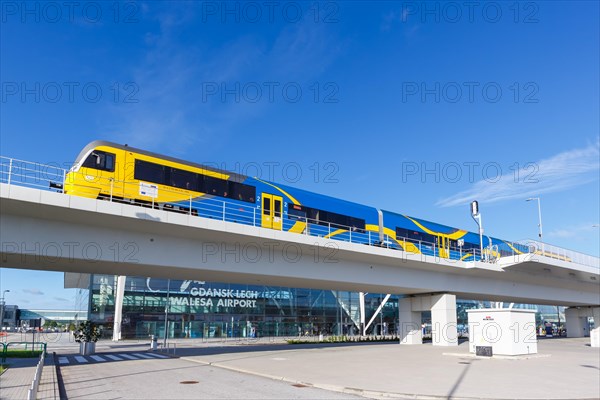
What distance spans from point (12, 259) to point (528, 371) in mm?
20901

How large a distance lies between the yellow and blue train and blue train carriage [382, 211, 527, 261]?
9cm

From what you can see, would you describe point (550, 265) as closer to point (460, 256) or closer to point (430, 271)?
point (460, 256)

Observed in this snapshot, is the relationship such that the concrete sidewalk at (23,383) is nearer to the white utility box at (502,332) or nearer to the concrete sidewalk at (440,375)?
the concrete sidewalk at (440,375)

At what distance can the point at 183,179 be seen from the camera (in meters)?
24.0

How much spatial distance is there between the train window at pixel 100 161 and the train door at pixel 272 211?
8593mm

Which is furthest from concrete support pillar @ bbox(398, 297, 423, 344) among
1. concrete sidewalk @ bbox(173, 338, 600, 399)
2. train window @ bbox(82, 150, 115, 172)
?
train window @ bbox(82, 150, 115, 172)

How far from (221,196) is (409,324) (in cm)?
2204

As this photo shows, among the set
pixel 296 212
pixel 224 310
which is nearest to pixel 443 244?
pixel 296 212

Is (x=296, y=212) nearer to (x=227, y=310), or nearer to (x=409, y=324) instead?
(x=409, y=324)

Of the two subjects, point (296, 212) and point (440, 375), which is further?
point (296, 212)

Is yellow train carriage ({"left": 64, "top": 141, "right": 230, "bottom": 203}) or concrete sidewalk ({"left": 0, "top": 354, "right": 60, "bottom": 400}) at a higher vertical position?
yellow train carriage ({"left": 64, "top": 141, "right": 230, "bottom": 203})

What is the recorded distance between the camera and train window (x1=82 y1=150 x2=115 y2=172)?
2091cm

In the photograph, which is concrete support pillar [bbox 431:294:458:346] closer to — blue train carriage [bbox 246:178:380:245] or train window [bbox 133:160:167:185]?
blue train carriage [bbox 246:178:380:245]

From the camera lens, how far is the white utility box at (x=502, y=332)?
83.9ft
